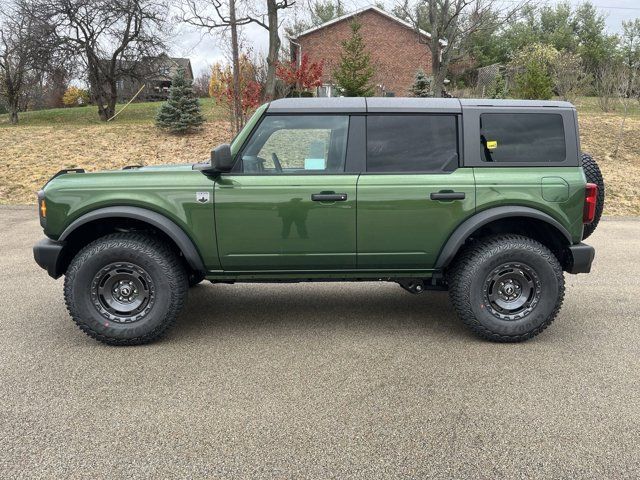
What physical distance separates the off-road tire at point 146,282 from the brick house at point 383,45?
28.0 metres

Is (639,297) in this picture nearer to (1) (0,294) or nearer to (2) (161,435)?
(2) (161,435)

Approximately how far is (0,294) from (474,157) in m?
4.67

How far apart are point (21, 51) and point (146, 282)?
21894 mm

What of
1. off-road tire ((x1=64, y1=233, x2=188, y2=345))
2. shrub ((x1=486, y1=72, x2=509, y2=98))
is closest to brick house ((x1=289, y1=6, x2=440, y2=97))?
shrub ((x1=486, y1=72, x2=509, y2=98))

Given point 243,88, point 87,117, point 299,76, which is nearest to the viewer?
point 243,88

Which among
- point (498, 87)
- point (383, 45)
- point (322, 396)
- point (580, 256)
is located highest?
point (383, 45)

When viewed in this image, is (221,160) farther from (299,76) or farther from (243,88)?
(299,76)

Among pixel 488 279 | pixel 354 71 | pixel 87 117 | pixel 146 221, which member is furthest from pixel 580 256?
pixel 87 117

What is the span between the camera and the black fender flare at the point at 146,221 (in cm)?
372

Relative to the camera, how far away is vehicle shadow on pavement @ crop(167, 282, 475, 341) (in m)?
4.25

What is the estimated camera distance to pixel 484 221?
376 centimetres

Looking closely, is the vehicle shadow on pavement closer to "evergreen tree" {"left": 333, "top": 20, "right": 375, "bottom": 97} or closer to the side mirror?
the side mirror

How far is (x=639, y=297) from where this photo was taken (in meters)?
4.99

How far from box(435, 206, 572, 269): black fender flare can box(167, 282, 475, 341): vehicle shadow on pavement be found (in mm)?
742
